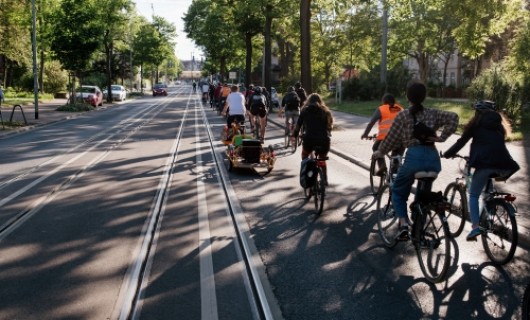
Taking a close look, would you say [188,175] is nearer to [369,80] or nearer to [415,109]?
[415,109]

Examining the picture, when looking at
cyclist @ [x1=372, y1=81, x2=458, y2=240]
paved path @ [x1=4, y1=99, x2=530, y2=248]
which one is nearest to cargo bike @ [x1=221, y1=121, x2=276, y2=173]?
paved path @ [x1=4, y1=99, x2=530, y2=248]

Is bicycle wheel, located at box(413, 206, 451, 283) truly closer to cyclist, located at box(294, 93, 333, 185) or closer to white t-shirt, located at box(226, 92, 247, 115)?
cyclist, located at box(294, 93, 333, 185)

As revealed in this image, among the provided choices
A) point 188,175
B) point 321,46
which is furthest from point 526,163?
point 321,46

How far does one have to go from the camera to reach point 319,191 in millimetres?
8000

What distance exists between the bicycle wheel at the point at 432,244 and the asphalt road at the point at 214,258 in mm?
106

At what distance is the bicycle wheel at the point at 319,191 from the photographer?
7.88 metres

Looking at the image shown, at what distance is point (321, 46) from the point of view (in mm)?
53219

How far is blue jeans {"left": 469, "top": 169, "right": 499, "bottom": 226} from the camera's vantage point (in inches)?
228

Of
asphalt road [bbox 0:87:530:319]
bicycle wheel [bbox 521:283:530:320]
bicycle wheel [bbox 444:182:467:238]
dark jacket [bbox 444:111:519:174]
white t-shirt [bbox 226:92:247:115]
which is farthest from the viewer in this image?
white t-shirt [bbox 226:92:247:115]

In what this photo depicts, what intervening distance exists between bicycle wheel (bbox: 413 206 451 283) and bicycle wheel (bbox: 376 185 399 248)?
2.73 ft

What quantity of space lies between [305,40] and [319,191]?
16.0 metres

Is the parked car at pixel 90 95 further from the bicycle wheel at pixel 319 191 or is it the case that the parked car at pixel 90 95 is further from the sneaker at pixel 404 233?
the sneaker at pixel 404 233

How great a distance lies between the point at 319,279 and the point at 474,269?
1583mm

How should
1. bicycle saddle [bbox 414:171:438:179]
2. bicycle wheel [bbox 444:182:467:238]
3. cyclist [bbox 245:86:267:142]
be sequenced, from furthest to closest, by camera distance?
1. cyclist [bbox 245:86:267:142]
2. bicycle wheel [bbox 444:182:467:238]
3. bicycle saddle [bbox 414:171:438:179]
